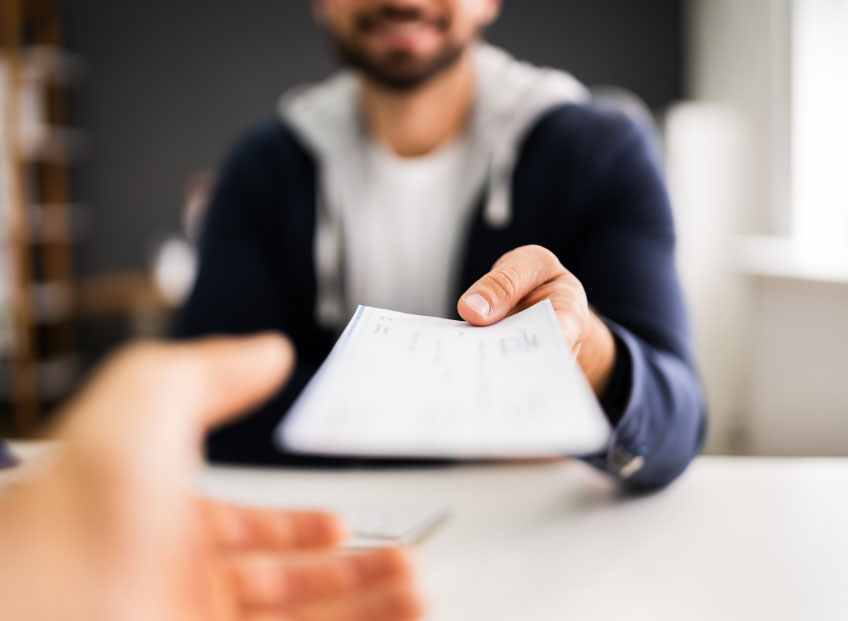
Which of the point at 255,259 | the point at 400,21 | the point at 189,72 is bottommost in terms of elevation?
the point at 255,259

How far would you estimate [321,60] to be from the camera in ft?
9.18

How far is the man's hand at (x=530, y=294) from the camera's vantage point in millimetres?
212

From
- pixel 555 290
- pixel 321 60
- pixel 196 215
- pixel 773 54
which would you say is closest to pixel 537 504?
pixel 555 290

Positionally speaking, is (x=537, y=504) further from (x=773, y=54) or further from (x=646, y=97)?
(x=646, y=97)

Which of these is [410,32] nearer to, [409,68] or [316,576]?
[409,68]

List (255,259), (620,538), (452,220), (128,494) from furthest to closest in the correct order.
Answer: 1. (255,259)
2. (452,220)
3. (620,538)
4. (128,494)

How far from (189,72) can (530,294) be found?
9.66ft

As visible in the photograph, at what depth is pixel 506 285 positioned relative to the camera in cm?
21

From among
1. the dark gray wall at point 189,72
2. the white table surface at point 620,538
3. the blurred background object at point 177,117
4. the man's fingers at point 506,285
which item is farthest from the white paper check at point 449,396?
the dark gray wall at point 189,72

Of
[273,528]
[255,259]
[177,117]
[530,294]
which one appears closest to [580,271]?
[530,294]

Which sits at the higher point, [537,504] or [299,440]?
[299,440]

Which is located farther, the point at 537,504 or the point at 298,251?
the point at 298,251

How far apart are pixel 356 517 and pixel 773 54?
1.92 m

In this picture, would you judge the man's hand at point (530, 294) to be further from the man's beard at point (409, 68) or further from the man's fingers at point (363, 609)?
the man's beard at point (409, 68)
